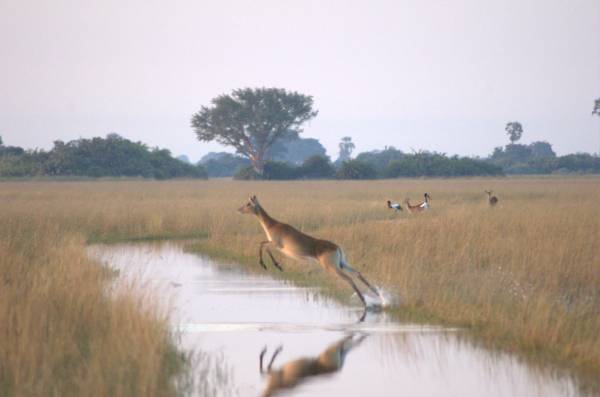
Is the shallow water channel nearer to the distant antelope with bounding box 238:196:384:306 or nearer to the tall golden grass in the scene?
the distant antelope with bounding box 238:196:384:306

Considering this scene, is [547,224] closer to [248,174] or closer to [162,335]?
[162,335]

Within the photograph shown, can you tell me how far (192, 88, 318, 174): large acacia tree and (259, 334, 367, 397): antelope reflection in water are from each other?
245ft

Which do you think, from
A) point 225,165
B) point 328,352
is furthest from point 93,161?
point 225,165

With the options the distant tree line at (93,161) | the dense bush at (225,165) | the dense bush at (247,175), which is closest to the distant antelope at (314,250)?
the distant tree line at (93,161)

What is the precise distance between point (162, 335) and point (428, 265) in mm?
7529

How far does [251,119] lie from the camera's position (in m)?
86.8

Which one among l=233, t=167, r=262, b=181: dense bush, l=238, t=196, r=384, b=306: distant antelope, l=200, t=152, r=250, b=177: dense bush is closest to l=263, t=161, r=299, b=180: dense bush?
l=233, t=167, r=262, b=181: dense bush

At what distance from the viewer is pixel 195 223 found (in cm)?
Answer: 2825

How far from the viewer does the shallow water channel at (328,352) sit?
28.9 feet

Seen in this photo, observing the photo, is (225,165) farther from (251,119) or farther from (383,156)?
(251,119)

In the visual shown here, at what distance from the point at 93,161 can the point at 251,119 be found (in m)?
14.9

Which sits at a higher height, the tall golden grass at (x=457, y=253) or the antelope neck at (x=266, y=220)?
the antelope neck at (x=266, y=220)

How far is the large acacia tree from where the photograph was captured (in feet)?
282

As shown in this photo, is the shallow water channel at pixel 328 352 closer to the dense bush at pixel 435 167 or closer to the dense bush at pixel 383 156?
the dense bush at pixel 435 167
